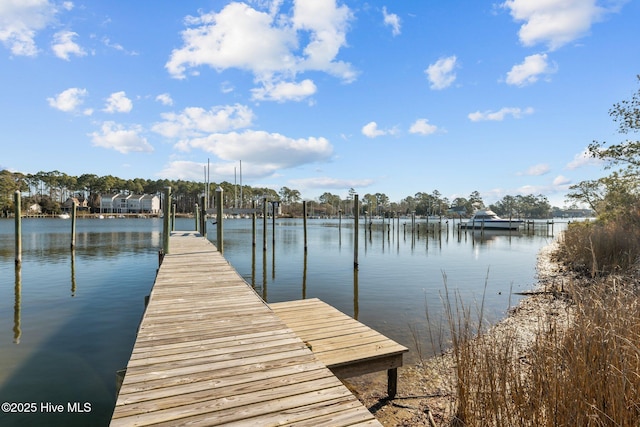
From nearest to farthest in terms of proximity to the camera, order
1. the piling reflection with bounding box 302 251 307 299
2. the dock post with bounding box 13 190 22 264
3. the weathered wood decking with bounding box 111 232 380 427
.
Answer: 1. the weathered wood decking with bounding box 111 232 380 427
2. the piling reflection with bounding box 302 251 307 299
3. the dock post with bounding box 13 190 22 264

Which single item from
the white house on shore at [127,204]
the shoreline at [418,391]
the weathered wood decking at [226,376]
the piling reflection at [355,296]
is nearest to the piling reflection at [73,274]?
the piling reflection at [355,296]

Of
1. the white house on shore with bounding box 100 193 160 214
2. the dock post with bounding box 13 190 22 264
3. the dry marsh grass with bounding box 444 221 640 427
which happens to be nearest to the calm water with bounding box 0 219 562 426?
the dock post with bounding box 13 190 22 264

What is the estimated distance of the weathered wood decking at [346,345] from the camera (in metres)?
4.64

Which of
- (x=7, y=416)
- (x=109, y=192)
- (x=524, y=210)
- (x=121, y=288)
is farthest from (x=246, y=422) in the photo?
(x=524, y=210)

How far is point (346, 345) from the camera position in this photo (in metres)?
5.07

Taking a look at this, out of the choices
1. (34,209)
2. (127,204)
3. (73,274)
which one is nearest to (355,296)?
(73,274)

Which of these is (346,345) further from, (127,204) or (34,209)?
(127,204)

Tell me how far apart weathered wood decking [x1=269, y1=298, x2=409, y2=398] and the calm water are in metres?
1.81

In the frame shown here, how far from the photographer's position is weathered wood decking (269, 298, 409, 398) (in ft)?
15.2

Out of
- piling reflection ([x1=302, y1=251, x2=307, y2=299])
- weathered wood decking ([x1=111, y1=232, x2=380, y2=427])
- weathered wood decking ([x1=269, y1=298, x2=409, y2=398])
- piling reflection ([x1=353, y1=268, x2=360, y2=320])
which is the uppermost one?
weathered wood decking ([x1=111, y1=232, x2=380, y2=427])

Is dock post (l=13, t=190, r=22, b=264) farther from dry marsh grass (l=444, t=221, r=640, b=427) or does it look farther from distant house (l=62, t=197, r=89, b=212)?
distant house (l=62, t=197, r=89, b=212)

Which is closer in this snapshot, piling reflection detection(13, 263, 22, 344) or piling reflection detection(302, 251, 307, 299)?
piling reflection detection(13, 263, 22, 344)

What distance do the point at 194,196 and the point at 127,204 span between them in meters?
25.5

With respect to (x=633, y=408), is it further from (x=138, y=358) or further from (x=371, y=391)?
(x=138, y=358)
